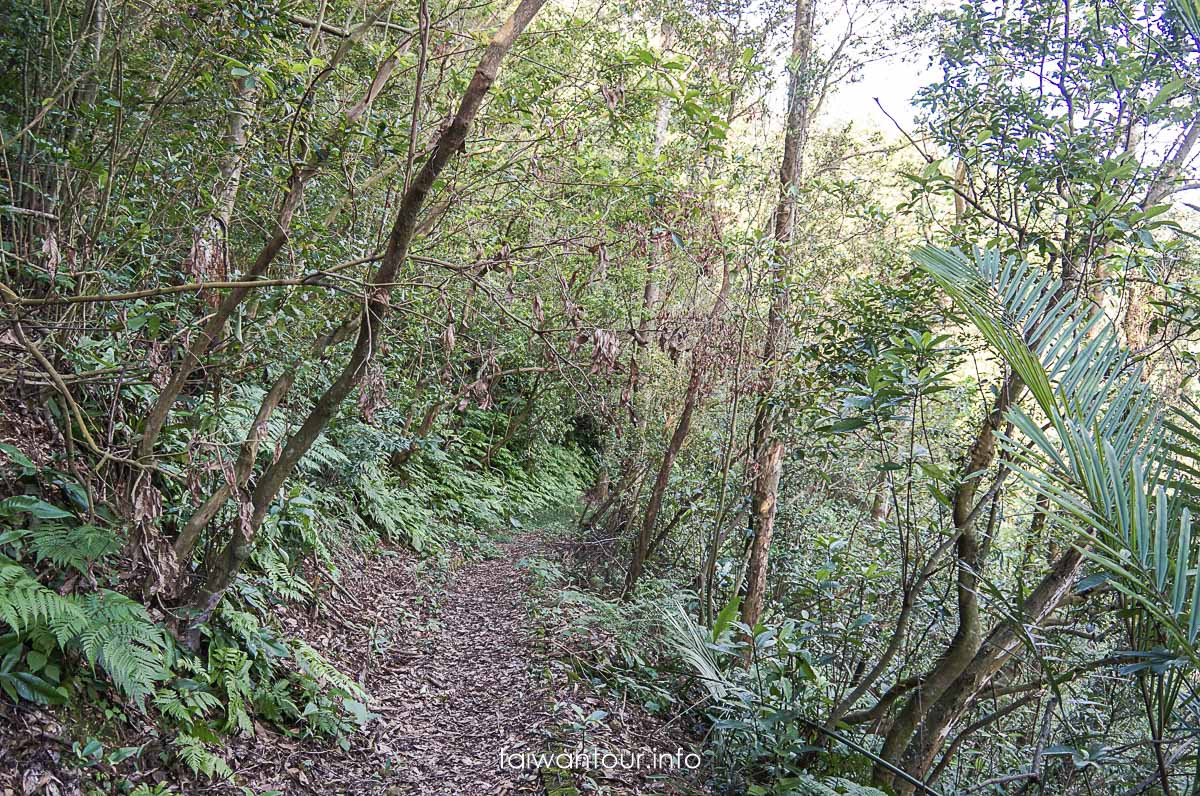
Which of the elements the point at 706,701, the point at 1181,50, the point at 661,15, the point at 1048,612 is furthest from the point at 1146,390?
the point at 661,15

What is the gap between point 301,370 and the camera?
5242 mm

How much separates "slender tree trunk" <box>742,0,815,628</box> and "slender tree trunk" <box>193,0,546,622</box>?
338 cm

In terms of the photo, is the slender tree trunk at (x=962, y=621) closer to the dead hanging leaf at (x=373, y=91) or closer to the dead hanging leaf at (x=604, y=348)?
the dead hanging leaf at (x=604, y=348)

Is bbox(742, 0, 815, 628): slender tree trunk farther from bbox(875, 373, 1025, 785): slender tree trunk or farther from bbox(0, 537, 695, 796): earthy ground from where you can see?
bbox(0, 537, 695, 796): earthy ground

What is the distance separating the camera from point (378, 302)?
3.39 meters

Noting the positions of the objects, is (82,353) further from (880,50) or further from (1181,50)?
(880,50)

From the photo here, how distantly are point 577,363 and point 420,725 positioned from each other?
2.98 meters

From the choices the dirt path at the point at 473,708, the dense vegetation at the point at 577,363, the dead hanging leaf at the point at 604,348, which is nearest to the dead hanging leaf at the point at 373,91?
the dense vegetation at the point at 577,363

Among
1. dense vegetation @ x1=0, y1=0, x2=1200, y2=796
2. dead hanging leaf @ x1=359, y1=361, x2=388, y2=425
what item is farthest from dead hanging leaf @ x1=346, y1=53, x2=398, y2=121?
dead hanging leaf @ x1=359, y1=361, x2=388, y2=425

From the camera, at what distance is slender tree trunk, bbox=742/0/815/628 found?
632 cm

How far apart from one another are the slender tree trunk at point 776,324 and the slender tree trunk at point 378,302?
11.1 ft

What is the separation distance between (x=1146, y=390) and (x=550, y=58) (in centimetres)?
681

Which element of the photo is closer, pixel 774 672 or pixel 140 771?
pixel 140 771

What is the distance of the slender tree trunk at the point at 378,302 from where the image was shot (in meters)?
3.03
